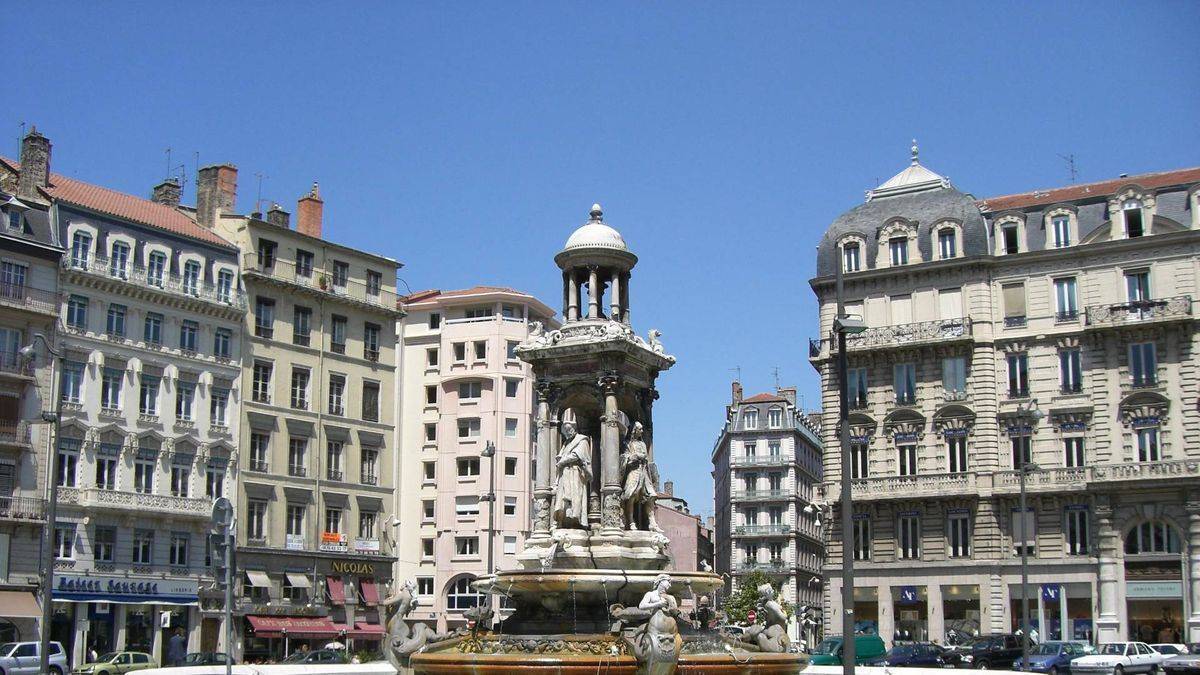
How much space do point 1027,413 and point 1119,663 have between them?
17.5 meters

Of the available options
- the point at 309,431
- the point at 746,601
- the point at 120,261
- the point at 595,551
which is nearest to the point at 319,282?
the point at 309,431

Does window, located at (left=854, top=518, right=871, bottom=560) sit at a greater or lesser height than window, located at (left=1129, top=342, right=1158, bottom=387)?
lesser

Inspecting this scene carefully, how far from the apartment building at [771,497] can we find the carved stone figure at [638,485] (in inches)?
2766

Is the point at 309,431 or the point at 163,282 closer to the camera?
the point at 163,282

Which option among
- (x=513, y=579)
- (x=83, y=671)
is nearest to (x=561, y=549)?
(x=513, y=579)

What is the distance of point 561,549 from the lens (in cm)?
2497

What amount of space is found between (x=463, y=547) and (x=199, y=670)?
47.6 meters

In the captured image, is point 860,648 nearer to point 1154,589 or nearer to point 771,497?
point 1154,589

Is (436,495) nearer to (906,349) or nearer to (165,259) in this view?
(165,259)

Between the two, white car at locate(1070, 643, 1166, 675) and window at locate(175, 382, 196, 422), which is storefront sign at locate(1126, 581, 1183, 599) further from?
window at locate(175, 382, 196, 422)

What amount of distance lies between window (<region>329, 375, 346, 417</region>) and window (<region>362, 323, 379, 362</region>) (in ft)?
6.85

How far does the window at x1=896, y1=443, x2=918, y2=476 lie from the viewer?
205ft

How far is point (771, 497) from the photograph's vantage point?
9956 cm

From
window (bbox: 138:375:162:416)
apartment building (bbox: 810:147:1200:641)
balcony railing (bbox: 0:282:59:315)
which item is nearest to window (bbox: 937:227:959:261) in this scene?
apartment building (bbox: 810:147:1200:641)
